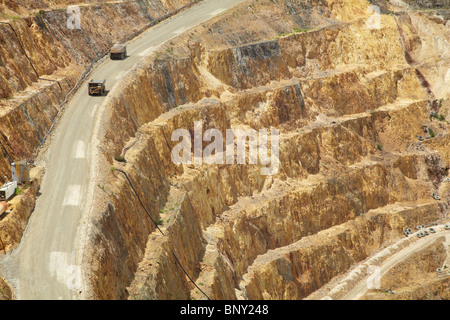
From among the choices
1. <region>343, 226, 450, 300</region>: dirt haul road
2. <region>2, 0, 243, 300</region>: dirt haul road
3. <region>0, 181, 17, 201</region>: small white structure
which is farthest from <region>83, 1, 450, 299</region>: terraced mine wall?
<region>0, 181, 17, 201</region>: small white structure

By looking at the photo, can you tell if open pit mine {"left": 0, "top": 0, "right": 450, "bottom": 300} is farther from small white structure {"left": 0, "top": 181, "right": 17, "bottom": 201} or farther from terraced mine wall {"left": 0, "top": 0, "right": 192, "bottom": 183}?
terraced mine wall {"left": 0, "top": 0, "right": 192, "bottom": 183}

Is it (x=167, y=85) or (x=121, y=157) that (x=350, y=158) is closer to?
(x=167, y=85)

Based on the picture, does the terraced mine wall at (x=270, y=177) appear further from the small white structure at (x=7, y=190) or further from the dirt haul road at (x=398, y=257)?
the small white structure at (x=7, y=190)

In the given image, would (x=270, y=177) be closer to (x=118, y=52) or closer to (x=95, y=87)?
(x=118, y=52)

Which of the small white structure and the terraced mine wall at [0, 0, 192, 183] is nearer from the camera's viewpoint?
the small white structure

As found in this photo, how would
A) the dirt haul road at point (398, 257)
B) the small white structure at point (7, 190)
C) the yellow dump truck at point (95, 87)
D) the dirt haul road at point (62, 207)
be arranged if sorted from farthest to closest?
1. the dirt haul road at point (398, 257)
2. the yellow dump truck at point (95, 87)
3. the small white structure at point (7, 190)
4. the dirt haul road at point (62, 207)

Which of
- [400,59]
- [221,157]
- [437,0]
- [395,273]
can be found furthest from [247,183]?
[437,0]

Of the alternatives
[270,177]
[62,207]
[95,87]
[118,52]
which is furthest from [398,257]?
[62,207]

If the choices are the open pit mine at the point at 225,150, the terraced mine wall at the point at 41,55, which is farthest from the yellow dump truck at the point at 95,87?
the terraced mine wall at the point at 41,55
